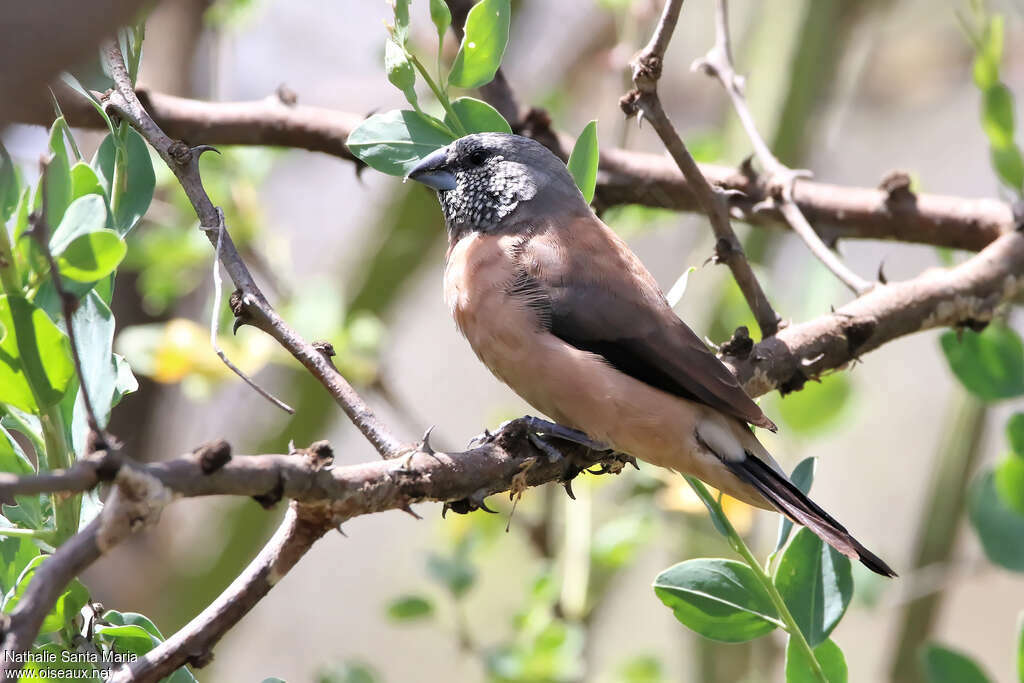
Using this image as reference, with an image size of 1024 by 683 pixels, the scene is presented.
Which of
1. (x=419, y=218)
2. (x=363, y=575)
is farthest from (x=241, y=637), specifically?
(x=419, y=218)

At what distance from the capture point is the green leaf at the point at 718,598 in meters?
2.02

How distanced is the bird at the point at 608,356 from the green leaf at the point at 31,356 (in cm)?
112

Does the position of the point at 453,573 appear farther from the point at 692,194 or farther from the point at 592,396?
the point at 692,194

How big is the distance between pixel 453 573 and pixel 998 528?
1558 millimetres

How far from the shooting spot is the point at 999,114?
2883mm

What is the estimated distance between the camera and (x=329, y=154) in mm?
3148

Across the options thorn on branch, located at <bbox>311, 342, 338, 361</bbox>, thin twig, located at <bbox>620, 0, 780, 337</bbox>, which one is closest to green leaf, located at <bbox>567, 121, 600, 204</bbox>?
thin twig, located at <bbox>620, 0, 780, 337</bbox>

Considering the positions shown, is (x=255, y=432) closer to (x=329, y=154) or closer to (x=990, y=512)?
(x=329, y=154)

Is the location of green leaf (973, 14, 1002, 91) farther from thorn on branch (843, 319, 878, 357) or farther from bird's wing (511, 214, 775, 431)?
bird's wing (511, 214, 775, 431)

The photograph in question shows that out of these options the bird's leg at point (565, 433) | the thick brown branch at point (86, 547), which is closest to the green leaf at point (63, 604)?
the thick brown branch at point (86, 547)

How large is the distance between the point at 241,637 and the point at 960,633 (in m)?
4.40

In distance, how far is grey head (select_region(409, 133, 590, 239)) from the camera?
295 cm

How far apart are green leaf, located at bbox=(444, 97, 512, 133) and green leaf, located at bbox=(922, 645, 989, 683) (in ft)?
5.31

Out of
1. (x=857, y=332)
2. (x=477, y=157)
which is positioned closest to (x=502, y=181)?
(x=477, y=157)
